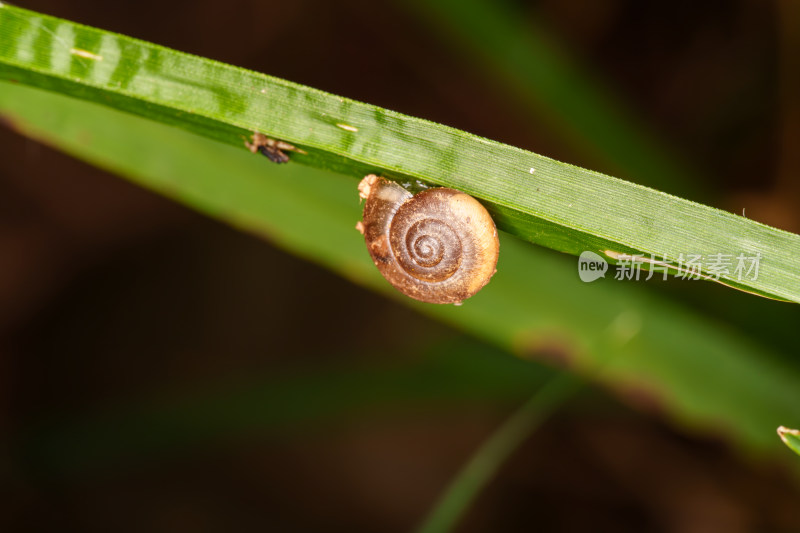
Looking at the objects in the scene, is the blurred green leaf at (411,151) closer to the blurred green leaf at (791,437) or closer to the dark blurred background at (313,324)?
the blurred green leaf at (791,437)

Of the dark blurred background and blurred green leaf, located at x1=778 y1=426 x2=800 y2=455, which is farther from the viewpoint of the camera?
the dark blurred background

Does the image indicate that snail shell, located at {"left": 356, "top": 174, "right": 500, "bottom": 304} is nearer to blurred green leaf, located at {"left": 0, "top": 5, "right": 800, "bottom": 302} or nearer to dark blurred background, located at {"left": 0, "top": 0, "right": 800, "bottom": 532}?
blurred green leaf, located at {"left": 0, "top": 5, "right": 800, "bottom": 302}

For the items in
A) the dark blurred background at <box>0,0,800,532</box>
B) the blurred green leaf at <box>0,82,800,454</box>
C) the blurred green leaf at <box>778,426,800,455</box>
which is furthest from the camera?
the dark blurred background at <box>0,0,800,532</box>

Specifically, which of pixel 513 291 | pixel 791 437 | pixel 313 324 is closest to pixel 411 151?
pixel 513 291

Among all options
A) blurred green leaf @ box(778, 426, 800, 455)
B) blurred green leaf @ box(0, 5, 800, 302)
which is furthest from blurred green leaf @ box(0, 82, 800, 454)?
blurred green leaf @ box(778, 426, 800, 455)

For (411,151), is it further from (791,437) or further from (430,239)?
(791,437)

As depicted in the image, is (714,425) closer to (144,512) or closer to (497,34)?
(497,34)
